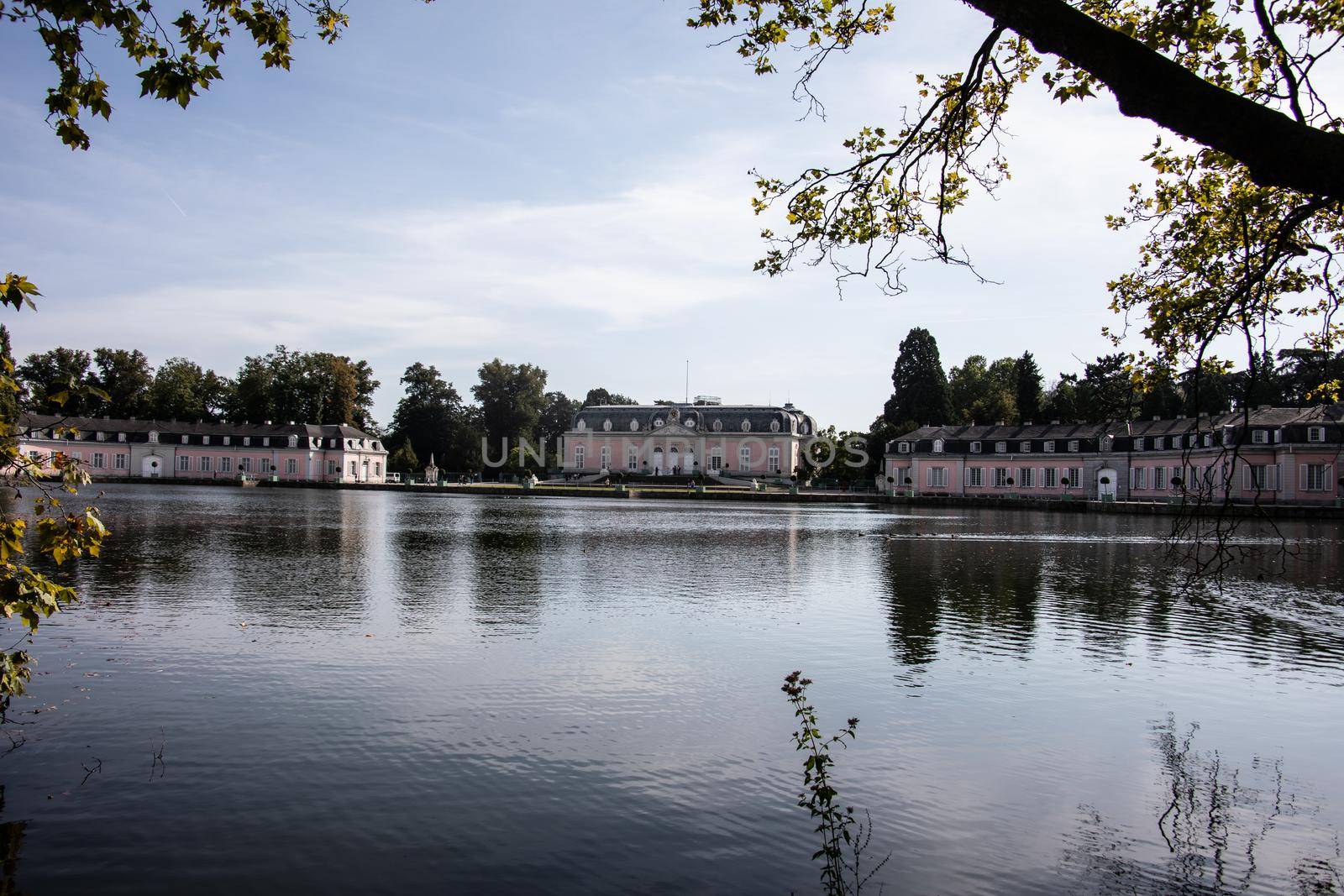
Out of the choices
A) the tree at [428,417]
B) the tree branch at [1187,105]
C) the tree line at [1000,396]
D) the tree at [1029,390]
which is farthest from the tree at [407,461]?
the tree branch at [1187,105]

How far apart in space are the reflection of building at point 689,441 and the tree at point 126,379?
4275 cm

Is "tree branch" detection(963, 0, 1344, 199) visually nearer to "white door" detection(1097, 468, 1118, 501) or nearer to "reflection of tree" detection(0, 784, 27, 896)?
"reflection of tree" detection(0, 784, 27, 896)

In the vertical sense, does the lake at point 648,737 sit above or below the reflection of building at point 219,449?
below

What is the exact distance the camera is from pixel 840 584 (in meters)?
19.2

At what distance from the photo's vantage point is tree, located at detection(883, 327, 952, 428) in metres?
84.3

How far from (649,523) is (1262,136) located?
35.6 metres

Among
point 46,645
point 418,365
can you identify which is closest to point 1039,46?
point 46,645

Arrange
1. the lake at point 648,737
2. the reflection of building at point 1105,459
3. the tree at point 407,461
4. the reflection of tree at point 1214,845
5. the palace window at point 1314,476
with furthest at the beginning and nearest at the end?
the tree at point 407,461 < the reflection of building at point 1105,459 < the palace window at point 1314,476 < the lake at point 648,737 < the reflection of tree at point 1214,845

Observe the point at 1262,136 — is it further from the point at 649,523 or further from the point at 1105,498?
the point at 1105,498

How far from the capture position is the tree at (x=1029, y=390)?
264 feet

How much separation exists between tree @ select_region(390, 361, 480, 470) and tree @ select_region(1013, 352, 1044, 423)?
52.3m

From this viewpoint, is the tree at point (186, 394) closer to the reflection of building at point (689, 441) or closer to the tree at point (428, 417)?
the tree at point (428, 417)

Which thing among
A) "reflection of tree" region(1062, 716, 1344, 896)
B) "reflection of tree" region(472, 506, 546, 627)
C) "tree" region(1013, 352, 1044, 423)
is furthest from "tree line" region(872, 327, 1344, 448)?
"reflection of tree" region(1062, 716, 1344, 896)

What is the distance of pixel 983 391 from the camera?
94250 millimetres
